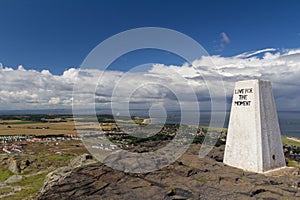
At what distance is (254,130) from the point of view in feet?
52.2

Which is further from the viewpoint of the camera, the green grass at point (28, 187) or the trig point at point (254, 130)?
the green grass at point (28, 187)

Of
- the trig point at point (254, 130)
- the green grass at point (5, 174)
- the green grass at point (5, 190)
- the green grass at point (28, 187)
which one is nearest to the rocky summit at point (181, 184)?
the trig point at point (254, 130)

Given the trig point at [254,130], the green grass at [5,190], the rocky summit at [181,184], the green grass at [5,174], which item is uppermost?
the trig point at [254,130]

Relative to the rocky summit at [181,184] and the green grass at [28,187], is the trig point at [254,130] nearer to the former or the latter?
the rocky summit at [181,184]

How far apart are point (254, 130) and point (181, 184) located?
262 inches

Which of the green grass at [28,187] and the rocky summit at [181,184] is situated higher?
the rocky summit at [181,184]

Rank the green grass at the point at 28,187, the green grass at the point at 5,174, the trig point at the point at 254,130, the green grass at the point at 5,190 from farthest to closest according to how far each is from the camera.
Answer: the green grass at the point at 5,174
the green grass at the point at 5,190
the green grass at the point at 28,187
the trig point at the point at 254,130

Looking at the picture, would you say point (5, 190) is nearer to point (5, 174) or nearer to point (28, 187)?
point (28, 187)

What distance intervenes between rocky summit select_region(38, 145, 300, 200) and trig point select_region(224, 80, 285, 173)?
0.95 m

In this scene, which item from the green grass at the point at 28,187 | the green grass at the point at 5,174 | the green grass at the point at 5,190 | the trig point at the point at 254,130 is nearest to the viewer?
the trig point at the point at 254,130

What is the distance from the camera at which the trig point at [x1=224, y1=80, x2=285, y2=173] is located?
15744mm

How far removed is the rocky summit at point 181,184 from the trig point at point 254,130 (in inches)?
37.2

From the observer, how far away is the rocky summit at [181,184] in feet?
37.5

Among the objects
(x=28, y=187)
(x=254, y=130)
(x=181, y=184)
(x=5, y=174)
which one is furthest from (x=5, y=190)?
(x=254, y=130)
